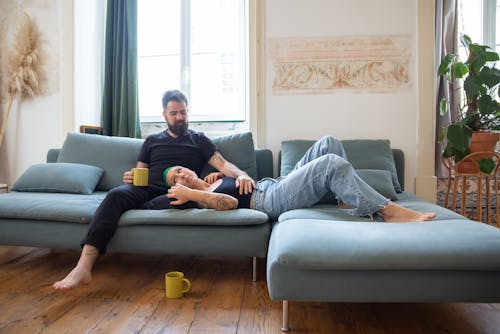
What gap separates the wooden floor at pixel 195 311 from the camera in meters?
1.26

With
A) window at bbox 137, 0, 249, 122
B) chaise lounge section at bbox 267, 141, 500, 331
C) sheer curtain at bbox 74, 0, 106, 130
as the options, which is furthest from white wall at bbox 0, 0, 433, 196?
sheer curtain at bbox 74, 0, 106, 130

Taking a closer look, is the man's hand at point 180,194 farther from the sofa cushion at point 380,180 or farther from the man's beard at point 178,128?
the sofa cushion at point 380,180

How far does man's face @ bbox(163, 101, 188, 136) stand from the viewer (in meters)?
2.14

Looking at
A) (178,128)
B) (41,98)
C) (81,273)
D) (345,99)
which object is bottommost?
(81,273)

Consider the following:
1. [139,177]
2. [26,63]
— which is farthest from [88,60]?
[139,177]

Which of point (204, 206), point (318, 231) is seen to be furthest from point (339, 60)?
point (318, 231)

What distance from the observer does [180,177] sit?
1.90 meters

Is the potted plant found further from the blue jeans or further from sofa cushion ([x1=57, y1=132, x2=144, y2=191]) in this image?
sofa cushion ([x1=57, y1=132, x2=144, y2=191])

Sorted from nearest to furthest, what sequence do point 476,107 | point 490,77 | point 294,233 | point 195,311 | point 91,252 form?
point 294,233 < point 195,311 < point 91,252 < point 490,77 < point 476,107

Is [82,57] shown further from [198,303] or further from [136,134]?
[198,303]

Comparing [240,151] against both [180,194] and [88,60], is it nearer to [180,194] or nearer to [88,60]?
[180,194]

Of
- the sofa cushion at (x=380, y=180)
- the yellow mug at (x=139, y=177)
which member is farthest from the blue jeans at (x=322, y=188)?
the yellow mug at (x=139, y=177)

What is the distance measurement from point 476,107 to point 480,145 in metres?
0.28

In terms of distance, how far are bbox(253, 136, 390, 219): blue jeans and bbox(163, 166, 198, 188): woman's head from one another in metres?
0.37
